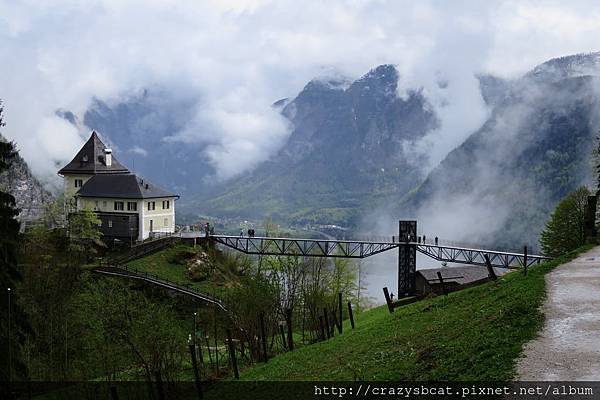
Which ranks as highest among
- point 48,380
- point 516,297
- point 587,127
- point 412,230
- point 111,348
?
point 587,127

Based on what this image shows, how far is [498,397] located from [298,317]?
37.4 metres

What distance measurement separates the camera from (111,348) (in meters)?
34.7

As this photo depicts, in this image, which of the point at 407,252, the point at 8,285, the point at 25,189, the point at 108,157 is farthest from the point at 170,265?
the point at 25,189

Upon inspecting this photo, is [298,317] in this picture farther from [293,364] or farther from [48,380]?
[293,364]

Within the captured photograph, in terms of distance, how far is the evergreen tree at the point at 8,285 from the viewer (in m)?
29.5

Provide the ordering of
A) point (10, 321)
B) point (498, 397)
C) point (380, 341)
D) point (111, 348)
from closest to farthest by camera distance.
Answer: point (498, 397) < point (380, 341) < point (10, 321) < point (111, 348)

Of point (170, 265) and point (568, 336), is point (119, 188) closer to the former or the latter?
point (170, 265)

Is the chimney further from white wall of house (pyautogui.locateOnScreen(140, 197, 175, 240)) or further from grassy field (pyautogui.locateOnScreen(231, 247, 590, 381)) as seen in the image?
grassy field (pyautogui.locateOnScreen(231, 247, 590, 381))

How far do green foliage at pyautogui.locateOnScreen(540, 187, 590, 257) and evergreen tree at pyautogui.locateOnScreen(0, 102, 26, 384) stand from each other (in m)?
35.2

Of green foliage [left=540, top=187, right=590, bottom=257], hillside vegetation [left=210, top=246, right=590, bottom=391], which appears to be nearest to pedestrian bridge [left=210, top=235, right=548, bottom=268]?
green foliage [left=540, top=187, right=590, bottom=257]

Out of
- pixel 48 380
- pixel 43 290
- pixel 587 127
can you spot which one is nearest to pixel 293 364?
pixel 48 380

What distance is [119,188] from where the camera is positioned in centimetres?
7369

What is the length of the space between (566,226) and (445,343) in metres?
34.7

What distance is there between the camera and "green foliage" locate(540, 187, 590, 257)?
4797 centimetres
